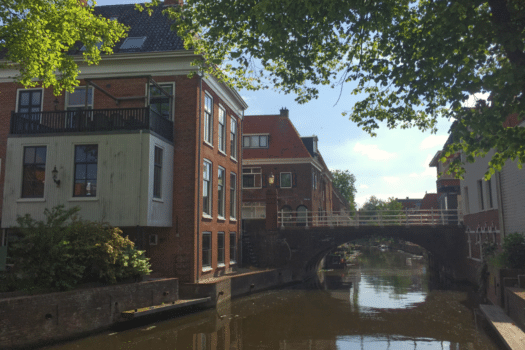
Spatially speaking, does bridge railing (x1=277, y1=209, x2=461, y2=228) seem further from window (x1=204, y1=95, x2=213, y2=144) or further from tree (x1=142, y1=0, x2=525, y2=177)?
tree (x1=142, y1=0, x2=525, y2=177)

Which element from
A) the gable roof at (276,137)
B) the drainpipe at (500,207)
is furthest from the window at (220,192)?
the gable roof at (276,137)

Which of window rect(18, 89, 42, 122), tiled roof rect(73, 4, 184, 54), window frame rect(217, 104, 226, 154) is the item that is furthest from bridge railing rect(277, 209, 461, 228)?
window rect(18, 89, 42, 122)

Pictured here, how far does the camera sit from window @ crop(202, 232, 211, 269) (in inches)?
783

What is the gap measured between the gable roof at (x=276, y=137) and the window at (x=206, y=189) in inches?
753

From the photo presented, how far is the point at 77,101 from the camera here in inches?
767

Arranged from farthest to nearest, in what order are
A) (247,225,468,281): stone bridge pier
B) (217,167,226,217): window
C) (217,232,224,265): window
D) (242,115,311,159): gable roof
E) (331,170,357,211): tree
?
(331,170,357,211): tree, (242,115,311,159): gable roof, (247,225,468,281): stone bridge pier, (217,167,226,217): window, (217,232,224,265): window

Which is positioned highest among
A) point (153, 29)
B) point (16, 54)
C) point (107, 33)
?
point (153, 29)

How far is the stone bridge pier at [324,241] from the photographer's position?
1103 inches

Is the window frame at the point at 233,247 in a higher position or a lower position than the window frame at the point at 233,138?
lower

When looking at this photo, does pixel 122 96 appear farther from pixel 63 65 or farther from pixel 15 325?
pixel 15 325

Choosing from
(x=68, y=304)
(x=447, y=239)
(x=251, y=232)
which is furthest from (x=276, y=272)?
(x=68, y=304)

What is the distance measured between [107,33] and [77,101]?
559 centimetres

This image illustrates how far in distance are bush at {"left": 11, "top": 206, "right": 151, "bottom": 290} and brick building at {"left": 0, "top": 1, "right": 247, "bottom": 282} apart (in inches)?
90.5

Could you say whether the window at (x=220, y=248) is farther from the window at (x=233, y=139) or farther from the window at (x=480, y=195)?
the window at (x=480, y=195)
